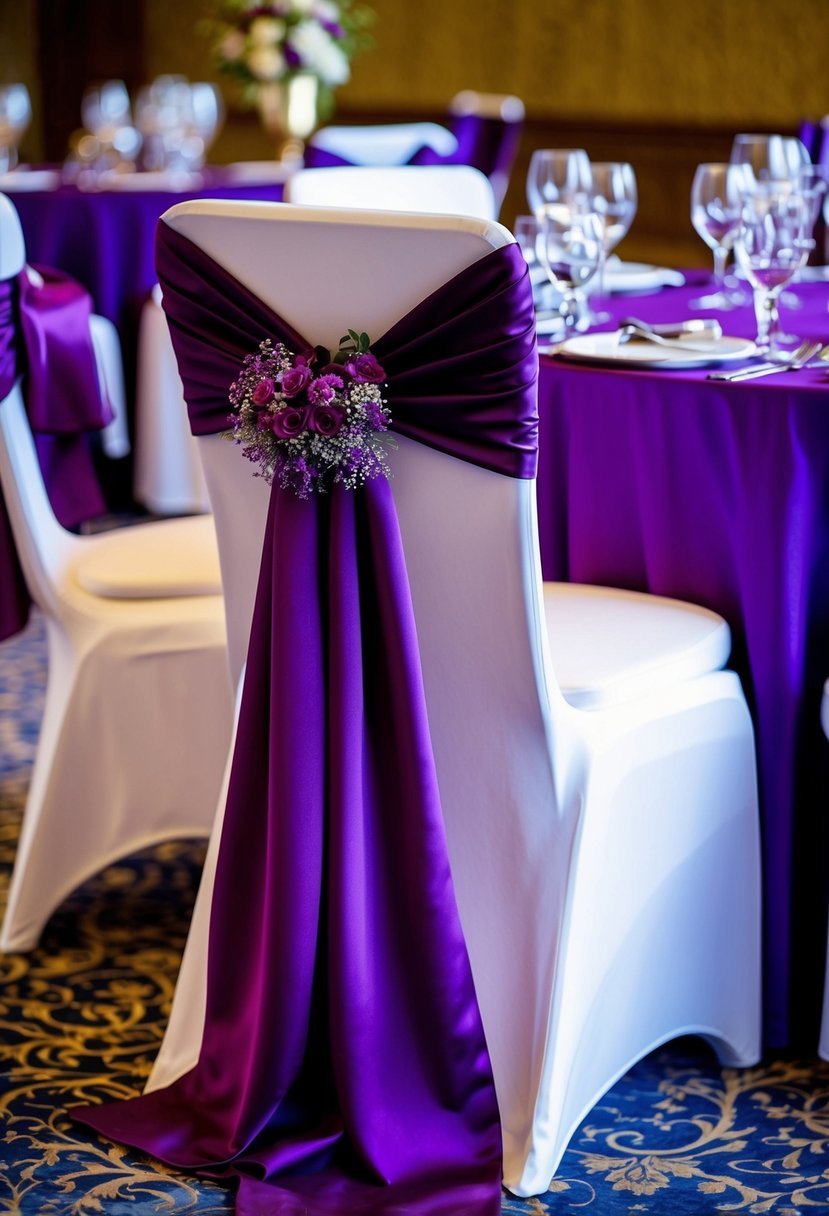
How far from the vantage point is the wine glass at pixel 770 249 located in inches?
94.7

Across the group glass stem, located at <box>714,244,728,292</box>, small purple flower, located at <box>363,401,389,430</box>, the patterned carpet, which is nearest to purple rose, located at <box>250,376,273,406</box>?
small purple flower, located at <box>363,401,389,430</box>

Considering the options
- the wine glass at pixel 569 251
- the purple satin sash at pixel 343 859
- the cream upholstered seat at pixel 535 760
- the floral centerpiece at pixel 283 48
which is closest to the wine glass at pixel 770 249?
the wine glass at pixel 569 251

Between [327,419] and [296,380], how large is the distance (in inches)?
2.3

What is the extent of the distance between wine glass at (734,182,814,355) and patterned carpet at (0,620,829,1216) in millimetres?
1089

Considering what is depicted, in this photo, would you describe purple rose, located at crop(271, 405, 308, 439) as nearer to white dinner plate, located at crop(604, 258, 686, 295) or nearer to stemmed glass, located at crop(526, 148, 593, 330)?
stemmed glass, located at crop(526, 148, 593, 330)

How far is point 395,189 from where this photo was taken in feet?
10.7

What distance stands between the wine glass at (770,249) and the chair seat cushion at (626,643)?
0.43 metres

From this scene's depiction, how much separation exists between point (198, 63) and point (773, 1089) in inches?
351

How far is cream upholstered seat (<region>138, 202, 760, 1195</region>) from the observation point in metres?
1.87

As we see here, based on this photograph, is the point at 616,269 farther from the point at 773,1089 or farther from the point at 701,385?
the point at 773,1089

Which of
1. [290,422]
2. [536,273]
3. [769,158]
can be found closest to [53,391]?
[536,273]

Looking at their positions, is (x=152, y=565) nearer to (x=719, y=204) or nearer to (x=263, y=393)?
(x=263, y=393)

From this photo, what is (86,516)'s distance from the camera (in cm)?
291

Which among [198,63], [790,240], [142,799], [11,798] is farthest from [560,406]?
[198,63]
